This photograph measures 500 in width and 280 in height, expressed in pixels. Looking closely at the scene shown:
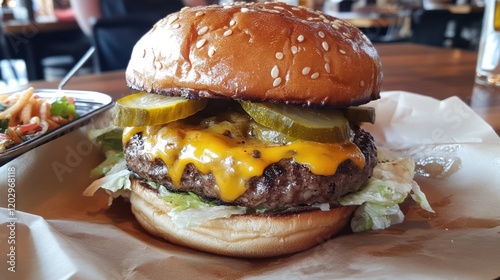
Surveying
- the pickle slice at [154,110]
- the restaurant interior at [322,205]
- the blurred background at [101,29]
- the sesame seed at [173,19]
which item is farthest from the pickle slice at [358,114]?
the blurred background at [101,29]

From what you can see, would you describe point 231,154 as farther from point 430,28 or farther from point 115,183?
point 430,28

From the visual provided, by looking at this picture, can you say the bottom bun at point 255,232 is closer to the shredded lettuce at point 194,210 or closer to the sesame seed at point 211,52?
the shredded lettuce at point 194,210

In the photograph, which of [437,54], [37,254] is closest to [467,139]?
[37,254]

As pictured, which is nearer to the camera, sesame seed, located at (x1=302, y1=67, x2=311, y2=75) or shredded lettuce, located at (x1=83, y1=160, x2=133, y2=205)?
sesame seed, located at (x1=302, y1=67, x2=311, y2=75)

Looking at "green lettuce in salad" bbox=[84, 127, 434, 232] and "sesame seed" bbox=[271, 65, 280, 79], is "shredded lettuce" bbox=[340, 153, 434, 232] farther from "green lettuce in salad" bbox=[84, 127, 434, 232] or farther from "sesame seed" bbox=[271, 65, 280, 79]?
"sesame seed" bbox=[271, 65, 280, 79]

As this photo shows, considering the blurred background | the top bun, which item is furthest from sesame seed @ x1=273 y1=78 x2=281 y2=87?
the blurred background

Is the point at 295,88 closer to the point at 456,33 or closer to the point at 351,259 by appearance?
the point at 351,259
